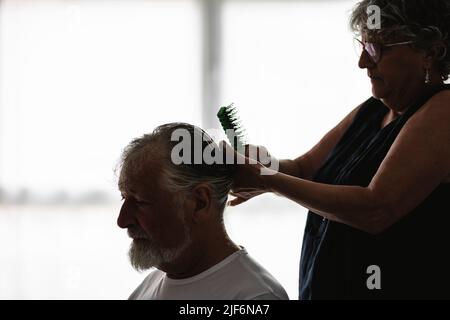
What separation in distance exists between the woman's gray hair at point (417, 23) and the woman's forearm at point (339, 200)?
0.34 meters

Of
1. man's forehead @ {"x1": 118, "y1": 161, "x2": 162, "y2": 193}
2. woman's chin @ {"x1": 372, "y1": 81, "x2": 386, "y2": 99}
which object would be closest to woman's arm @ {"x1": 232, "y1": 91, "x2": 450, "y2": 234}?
woman's chin @ {"x1": 372, "y1": 81, "x2": 386, "y2": 99}

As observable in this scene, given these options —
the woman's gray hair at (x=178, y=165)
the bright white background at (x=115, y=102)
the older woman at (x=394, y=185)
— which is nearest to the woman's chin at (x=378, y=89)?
the older woman at (x=394, y=185)

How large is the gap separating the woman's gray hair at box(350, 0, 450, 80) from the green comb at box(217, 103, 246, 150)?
0.37 m

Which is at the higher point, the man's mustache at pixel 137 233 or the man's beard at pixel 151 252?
the man's mustache at pixel 137 233

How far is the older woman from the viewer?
1.41 metres

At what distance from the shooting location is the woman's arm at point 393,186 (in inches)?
55.0

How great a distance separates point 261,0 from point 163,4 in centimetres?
52

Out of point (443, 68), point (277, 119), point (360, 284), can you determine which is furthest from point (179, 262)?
point (277, 119)

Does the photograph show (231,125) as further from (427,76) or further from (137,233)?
(427,76)

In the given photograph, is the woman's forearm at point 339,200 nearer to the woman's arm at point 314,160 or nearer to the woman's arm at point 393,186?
the woman's arm at point 393,186

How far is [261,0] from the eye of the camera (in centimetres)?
363

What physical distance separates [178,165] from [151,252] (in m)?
0.20

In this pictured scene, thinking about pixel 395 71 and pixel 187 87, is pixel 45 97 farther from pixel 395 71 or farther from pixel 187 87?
pixel 395 71

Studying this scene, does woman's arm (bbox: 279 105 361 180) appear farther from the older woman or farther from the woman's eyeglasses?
the woman's eyeglasses
